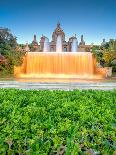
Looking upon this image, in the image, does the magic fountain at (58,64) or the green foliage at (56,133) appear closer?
the green foliage at (56,133)

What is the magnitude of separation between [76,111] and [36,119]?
0.68m

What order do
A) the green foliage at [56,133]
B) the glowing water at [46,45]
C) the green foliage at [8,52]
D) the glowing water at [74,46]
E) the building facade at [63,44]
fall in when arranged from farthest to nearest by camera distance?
the glowing water at [46,45]
the glowing water at [74,46]
the building facade at [63,44]
the green foliage at [8,52]
the green foliage at [56,133]

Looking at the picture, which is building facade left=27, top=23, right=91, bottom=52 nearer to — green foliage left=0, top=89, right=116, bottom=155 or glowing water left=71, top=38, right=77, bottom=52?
glowing water left=71, top=38, right=77, bottom=52

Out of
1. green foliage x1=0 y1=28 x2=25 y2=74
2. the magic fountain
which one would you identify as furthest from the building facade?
green foliage x1=0 y1=28 x2=25 y2=74

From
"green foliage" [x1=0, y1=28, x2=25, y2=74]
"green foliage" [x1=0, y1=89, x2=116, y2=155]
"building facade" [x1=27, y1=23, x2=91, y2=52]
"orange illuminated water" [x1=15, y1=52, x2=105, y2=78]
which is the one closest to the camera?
"green foliage" [x1=0, y1=89, x2=116, y2=155]

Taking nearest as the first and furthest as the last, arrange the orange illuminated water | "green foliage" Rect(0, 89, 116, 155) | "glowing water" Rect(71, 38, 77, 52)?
"green foliage" Rect(0, 89, 116, 155)
the orange illuminated water
"glowing water" Rect(71, 38, 77, 52)

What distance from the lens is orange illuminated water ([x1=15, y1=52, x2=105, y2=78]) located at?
27375mm

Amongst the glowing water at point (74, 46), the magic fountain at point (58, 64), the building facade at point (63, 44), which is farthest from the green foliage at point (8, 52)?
the glowing water at point (74, 46)

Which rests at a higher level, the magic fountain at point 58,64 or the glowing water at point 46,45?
the glowing water at point 46,45

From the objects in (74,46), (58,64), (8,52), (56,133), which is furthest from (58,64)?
(56,133)

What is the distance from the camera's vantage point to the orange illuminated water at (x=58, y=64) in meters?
27.4

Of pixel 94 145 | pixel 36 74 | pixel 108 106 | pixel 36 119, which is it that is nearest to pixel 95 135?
pixel 94 145

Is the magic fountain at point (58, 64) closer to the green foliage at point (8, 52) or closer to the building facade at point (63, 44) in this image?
the green foliage at point (8, 52)

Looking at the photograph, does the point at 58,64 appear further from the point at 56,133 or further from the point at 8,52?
the point at 56,133
